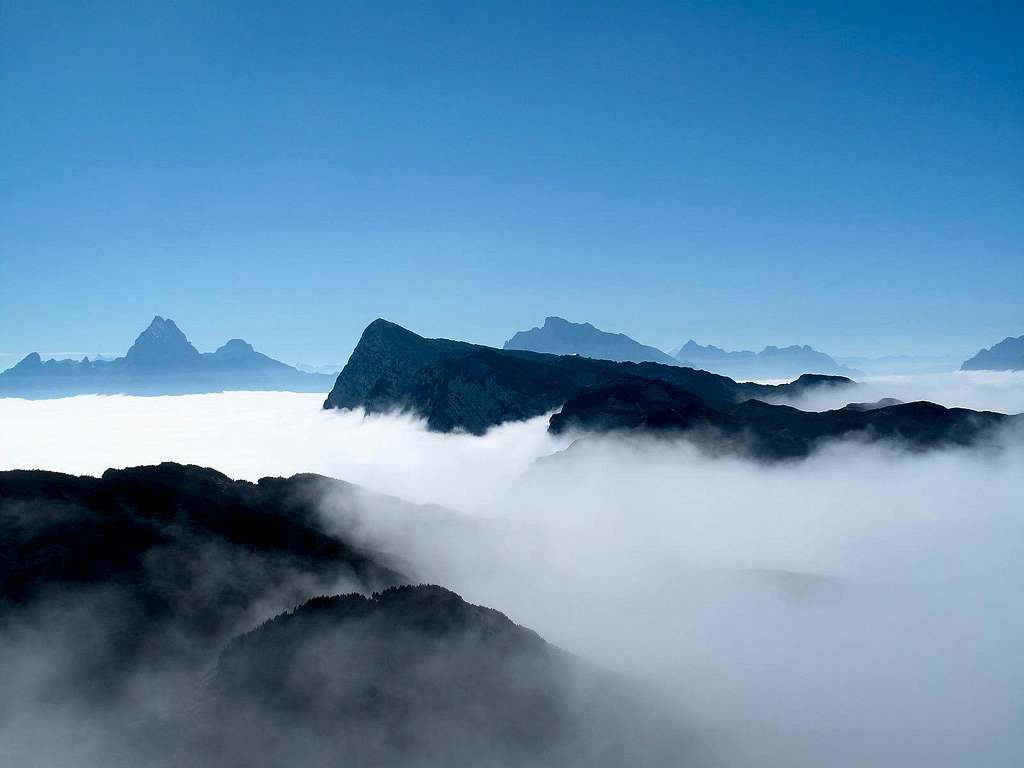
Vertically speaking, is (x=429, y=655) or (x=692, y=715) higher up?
(x=429, y=655)

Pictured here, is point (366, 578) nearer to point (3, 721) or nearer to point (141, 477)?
point (141, 477)

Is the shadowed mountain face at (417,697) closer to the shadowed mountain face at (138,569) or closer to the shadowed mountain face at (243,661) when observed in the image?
the shadowed mountain face at (243,661)

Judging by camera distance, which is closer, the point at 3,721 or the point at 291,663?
the point at 3,721

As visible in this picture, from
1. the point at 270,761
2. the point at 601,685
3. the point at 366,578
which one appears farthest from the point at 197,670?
the point at 601,685

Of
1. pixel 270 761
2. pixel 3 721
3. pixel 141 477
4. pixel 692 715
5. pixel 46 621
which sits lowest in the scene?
pixel 692 715

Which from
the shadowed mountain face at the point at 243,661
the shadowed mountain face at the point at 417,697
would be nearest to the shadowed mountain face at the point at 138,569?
the shadowed mountain face at the point at 243,661

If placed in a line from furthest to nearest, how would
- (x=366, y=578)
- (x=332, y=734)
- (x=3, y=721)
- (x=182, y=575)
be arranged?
(x=366, y=578) → (x=182, y=575) → (x=332, y=734) → (x=3, y=721)
